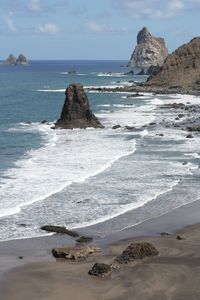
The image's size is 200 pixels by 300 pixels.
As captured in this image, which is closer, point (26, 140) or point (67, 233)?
point (67, 233)

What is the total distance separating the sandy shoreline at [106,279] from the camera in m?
17.0

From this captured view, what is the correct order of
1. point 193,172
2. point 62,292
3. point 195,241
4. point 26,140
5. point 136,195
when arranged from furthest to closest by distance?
point 26,140 < point 193,172 < point 136,195 < point 195,241 < point 62,292

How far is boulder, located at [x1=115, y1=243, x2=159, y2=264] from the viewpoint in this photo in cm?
2014

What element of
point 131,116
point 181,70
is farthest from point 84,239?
point 181,70

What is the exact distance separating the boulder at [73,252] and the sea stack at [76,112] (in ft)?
137

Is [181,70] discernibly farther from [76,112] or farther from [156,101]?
[76,112]

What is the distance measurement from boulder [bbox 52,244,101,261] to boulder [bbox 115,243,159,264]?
130 cm

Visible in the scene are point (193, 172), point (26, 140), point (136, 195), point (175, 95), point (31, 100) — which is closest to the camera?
point (136, 195)

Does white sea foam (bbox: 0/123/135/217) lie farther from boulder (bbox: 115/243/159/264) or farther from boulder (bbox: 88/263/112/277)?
boulder (bbox: 88/263/112/277)

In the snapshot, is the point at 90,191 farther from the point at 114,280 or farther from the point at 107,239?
the point at 114,280

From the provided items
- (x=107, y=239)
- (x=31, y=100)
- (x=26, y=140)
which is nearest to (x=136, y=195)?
(x=107, y=239)

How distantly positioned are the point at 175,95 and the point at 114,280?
98181 mm

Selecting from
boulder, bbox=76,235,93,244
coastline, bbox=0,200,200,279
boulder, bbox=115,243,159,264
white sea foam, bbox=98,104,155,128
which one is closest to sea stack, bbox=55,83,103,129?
white sea foam, bbox=98,104,155,128

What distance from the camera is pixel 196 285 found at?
17438 millimetres
